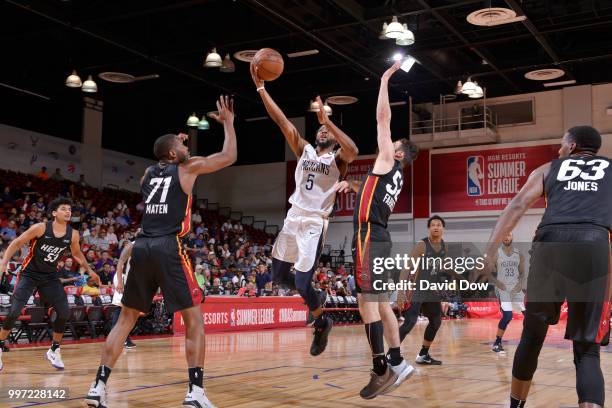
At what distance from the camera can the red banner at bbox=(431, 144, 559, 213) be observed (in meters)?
24.8

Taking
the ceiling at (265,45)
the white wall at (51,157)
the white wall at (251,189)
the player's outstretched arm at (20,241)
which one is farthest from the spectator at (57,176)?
the player's outstretched arm at (20,241)

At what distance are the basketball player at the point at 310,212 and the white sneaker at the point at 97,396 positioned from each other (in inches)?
81.1

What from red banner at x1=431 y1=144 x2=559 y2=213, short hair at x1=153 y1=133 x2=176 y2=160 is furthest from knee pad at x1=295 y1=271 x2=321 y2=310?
red banner at x1=431 y1=144 x2=559 y2=213

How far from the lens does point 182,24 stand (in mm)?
18500

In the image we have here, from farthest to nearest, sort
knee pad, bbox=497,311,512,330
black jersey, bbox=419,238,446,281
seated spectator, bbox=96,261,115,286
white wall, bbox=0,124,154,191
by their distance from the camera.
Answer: white wall, bbox=0,124,154,191 < seated spectator, bbox=96,261,115,286 < knee pad, bbox=497,311,512,330 < black jersey, bbox=419,238,446,281

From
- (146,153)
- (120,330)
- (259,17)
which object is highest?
(259,17)

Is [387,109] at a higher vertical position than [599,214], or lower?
higher

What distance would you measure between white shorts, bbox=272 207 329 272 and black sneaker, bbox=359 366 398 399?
4.58ft

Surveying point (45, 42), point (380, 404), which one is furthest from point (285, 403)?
point (45, 42)

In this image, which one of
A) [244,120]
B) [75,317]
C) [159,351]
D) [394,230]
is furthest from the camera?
[244,120]

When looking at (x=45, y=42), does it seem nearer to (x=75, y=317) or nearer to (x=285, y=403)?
(x=75, y=317)

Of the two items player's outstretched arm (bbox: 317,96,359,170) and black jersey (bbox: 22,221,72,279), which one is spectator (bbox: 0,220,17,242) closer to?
black jersey (bbox: 22,221,72,279)

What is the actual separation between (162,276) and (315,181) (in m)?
1.96

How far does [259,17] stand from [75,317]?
9717 millimetres
